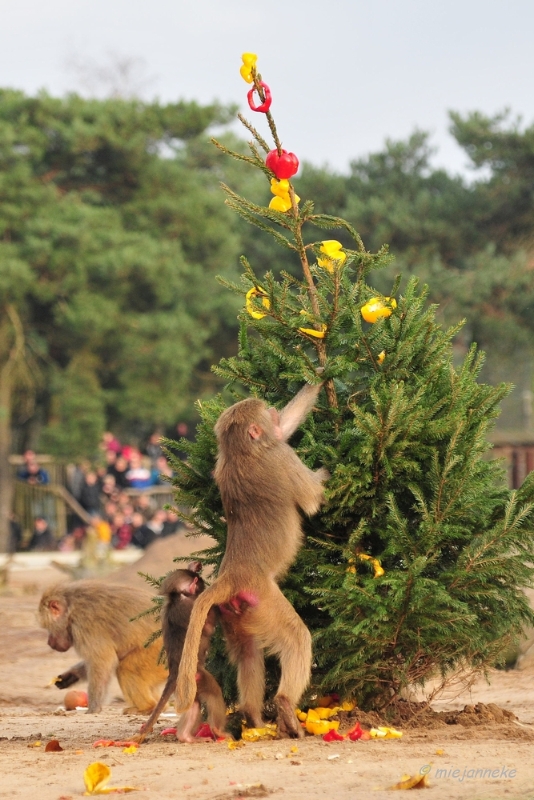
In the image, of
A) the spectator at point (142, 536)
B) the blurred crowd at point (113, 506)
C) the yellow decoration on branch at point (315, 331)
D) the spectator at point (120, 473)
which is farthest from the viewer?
the spectator at point (120, 473)

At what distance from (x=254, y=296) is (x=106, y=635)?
361 cm

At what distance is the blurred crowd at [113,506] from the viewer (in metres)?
24.5

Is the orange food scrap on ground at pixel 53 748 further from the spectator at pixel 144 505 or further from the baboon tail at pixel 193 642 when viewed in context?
the spectator at pixel 144 505

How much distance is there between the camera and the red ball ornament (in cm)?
671

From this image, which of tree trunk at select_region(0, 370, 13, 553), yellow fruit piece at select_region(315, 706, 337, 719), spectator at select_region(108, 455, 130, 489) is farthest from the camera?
tree trunk at select_region(0, 370, 13, 553)

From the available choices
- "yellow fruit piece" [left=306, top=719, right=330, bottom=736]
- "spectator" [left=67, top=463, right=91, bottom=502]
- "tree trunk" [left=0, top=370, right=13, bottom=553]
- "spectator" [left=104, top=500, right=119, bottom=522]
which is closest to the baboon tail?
"yellow fruit piece" [left=306, top=719, right=330, bottom=736]

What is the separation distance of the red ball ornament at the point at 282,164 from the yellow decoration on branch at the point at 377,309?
897 millimetres

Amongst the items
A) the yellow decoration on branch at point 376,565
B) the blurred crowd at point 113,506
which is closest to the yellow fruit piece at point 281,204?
the yellow decoration on branch at point 376,565

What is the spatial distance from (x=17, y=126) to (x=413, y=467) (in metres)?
27.3

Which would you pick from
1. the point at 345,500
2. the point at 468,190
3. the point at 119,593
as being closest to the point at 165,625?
the point at 345,500

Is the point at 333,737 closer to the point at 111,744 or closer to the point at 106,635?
the point at 111,744

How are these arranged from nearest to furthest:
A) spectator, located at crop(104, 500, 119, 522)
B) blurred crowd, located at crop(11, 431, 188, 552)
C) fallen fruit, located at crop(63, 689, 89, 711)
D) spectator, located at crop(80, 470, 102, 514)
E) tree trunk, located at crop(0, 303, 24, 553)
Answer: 1. fallen fruit, located at crop(63, 689, 89, 711)
2. blurred crowd, located at crop(11, 431, 188, 552)
3. spectator, located at crop(104, 500, 119, 522)
4. spectator, located at crop(80, 470, 102, 514)
5. tree trunk, located at crop(0, 303, 24, 553)

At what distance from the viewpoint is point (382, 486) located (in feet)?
22.2

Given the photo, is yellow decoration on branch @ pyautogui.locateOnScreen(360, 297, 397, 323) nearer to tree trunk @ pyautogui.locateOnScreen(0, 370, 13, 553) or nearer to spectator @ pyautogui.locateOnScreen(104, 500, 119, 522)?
spectator @ pyautogui.locateOnScreen(104, 500, 119, 522)
